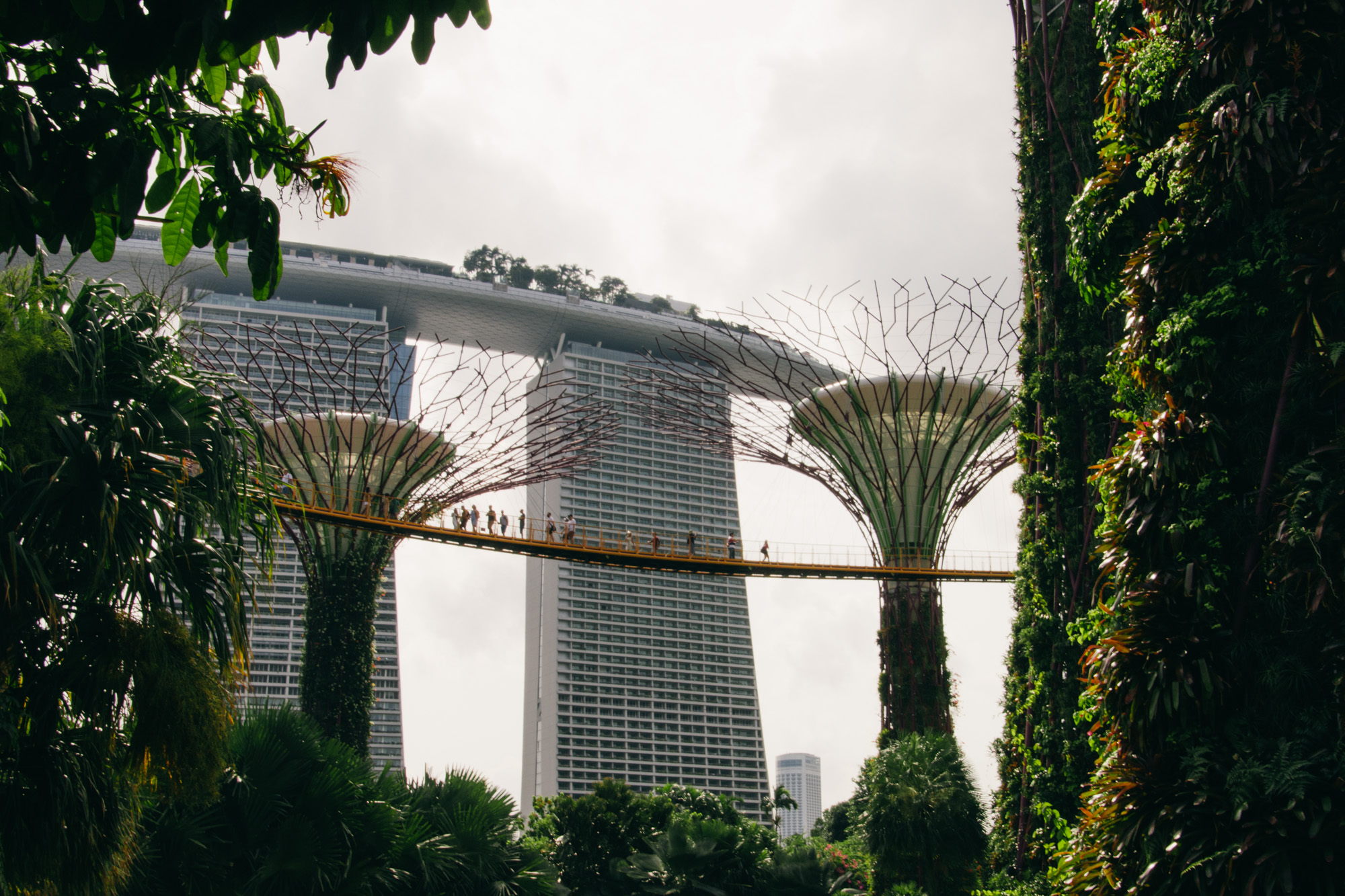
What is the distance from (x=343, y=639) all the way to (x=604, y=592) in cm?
3132

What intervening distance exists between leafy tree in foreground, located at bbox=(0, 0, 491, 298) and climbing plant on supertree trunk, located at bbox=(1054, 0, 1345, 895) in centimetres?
420

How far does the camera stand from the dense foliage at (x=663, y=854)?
16.2 m

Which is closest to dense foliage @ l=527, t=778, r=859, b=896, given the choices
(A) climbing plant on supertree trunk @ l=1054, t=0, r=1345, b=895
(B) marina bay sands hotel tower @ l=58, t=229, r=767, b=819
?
(A) climbing plant on supertree trunk @ l=1054, t=0, r=1345, b=895

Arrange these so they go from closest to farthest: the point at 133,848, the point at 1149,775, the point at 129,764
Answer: the point at 1149,775, the point at 129,764, the point at 133,848

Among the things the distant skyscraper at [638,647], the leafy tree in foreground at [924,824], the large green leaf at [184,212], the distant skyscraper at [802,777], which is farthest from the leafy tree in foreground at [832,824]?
the distant skyscraper at [802,777]

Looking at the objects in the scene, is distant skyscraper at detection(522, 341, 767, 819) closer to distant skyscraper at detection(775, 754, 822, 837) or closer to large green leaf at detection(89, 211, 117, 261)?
large green leaf at detection(89, 211, 117, 261)

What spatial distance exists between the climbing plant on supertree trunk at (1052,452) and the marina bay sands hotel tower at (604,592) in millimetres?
35167

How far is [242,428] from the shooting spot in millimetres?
7617

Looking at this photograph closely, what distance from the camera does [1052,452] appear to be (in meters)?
9.29

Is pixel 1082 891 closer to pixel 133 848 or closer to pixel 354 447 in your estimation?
pixel 133 848

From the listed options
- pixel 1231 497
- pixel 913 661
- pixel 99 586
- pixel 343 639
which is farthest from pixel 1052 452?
pixel 343 639

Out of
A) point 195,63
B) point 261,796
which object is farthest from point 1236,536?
point 261,796

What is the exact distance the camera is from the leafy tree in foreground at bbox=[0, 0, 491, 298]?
2840 mm

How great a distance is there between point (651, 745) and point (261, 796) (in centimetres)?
3766
